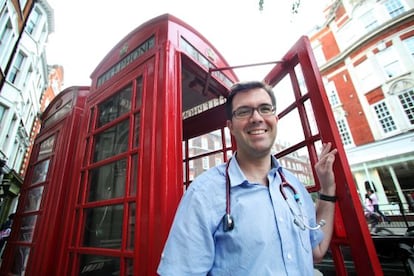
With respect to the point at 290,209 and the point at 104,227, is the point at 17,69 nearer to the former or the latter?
the point at 104,227

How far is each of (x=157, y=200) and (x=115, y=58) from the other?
225cm

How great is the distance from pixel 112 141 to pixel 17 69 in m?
13.9

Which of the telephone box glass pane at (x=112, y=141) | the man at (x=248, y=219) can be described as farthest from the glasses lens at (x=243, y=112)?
the telephone box glass pane at (x=112, y=141)

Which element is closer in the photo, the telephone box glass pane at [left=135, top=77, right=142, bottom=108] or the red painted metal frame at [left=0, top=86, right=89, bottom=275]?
the telephone box glass pane at [left=135, top=77, right=142, bottom=108]

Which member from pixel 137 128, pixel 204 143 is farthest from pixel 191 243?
pixel 204 143

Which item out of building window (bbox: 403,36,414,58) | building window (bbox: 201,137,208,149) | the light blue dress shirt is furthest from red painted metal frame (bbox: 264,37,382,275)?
building window (bbox: 403,36,414,58)

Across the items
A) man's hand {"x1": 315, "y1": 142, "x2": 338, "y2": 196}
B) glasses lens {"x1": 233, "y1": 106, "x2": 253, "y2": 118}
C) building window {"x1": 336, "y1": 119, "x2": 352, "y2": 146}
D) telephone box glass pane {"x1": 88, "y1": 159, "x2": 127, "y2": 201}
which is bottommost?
man's hand {"x1": 315, "y1": 142, "x2": 338, "y2": 196}

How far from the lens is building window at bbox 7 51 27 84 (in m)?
10.8

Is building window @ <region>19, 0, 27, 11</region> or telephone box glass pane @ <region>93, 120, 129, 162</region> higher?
building window @ <region>19, 0, 27, 11</region>

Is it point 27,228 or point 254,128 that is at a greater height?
point 254,128

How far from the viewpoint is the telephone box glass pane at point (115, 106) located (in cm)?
229

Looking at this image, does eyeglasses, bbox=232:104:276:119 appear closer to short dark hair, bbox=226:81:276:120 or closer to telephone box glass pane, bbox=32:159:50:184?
short dark hair, bbox=226:81:276:120

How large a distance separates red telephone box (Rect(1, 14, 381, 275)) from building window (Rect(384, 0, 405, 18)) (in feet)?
59.8

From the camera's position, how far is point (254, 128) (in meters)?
1.26
